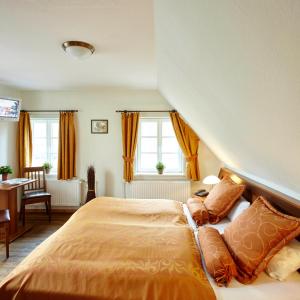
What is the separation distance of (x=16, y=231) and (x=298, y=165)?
3.83 m

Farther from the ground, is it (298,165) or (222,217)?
(298,165)

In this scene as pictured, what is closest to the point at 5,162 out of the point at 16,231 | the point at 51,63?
the point at 16,231

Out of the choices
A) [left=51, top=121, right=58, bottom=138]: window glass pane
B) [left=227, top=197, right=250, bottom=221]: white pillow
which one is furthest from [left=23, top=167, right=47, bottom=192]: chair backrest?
[left=227, top=197, right=250, bottom=221]: white pillow

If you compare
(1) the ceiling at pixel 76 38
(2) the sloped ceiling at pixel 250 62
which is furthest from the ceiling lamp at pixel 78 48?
(2) the sloped ceiling at pixel 250 62

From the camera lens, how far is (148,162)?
14.3 ft

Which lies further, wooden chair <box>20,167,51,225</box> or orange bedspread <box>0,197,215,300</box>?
wooden chair <box>20,167,51,225</box>

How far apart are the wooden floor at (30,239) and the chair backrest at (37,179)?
56 cm

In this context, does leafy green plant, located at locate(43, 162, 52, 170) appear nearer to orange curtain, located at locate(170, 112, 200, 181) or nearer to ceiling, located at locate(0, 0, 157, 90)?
ceiling, located at locate(0, 0, 157, 90)

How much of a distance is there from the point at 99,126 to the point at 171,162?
161 cm

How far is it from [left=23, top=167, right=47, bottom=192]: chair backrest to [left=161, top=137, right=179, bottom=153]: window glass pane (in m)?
2.36

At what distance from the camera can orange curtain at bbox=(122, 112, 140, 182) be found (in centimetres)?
412

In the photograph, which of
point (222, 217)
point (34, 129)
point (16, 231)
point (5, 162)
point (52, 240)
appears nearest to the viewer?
point (52, 240)

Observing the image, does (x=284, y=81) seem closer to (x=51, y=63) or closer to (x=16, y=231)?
(x=51, y=63)

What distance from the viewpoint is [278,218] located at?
1.54 m
